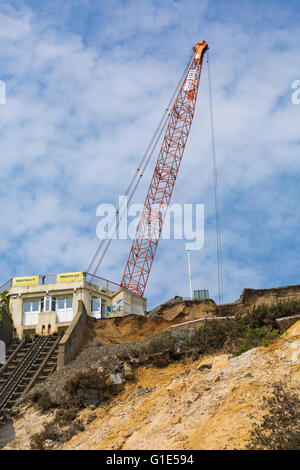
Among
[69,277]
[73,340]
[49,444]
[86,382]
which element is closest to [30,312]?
[69,277]

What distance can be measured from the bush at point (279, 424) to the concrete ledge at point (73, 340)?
1553 cm

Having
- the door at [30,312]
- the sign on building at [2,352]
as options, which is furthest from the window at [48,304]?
the sign on building at [2,352]

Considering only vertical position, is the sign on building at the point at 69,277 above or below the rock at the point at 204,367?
above

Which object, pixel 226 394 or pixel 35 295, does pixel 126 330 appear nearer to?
pixel 35 295

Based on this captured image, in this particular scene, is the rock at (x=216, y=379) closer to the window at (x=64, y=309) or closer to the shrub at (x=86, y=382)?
the shrub at (x=86, y=382)

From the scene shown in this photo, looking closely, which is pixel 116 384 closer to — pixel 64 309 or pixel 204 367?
pixel 204 367

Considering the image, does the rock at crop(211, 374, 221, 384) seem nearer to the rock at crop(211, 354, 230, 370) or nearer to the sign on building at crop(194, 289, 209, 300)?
the rock at crop(211, 354, 230, 370)

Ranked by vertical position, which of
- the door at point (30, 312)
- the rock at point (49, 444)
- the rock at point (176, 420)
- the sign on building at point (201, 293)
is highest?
the sign on building at point (201, 293)

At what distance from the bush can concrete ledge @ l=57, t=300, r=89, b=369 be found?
15.5m

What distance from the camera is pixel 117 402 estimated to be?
19266 millimetres

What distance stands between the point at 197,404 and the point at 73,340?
1647cm

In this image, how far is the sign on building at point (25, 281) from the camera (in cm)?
5081
